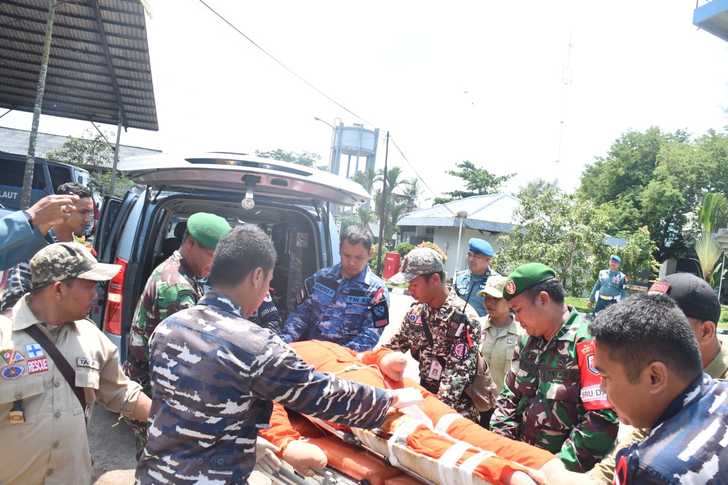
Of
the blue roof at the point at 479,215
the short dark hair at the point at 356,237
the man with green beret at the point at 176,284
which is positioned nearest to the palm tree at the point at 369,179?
the blue roof at the point at 479,215

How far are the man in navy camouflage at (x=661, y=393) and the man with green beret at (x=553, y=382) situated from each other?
782 mm

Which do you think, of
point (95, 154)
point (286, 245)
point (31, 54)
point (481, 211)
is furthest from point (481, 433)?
point (95, 154)

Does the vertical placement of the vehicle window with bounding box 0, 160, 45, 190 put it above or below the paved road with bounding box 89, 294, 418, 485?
above

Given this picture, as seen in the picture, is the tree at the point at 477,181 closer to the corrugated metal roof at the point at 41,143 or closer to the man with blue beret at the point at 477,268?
the corrugated metal roof at the point at 41,143

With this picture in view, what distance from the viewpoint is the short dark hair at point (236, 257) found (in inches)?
73.5

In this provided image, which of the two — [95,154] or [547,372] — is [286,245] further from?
[95,154]

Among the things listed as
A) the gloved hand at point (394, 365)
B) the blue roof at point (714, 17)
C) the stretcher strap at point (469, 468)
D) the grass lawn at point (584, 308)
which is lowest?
the grass lawn at point (584, 308)

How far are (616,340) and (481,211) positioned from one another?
82.8 feet

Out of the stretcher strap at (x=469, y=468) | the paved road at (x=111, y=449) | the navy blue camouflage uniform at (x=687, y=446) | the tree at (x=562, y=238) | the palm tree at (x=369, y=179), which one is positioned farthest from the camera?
the palm tree at (x=369, y=179)

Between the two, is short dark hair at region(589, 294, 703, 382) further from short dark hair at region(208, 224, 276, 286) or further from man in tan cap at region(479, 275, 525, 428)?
man in tan cap at region(479, 275, 525, 428)

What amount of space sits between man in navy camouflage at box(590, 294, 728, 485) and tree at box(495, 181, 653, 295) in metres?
12.7

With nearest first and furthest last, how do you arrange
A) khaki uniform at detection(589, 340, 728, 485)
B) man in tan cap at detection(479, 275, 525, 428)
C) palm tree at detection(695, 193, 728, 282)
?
1. khaki uniform at detection(589, 340, 728, 485)
2. man in tan cap at detection(479, 275, 525, 428)
3. palm tree at detection(695, 193, 728, 282)

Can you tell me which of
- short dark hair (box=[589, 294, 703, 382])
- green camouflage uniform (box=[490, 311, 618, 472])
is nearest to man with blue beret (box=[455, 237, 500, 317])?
Answer: green camouflage uniform (box=[490, 311, 618, 472])

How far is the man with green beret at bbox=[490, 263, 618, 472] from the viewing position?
6.34 ft
